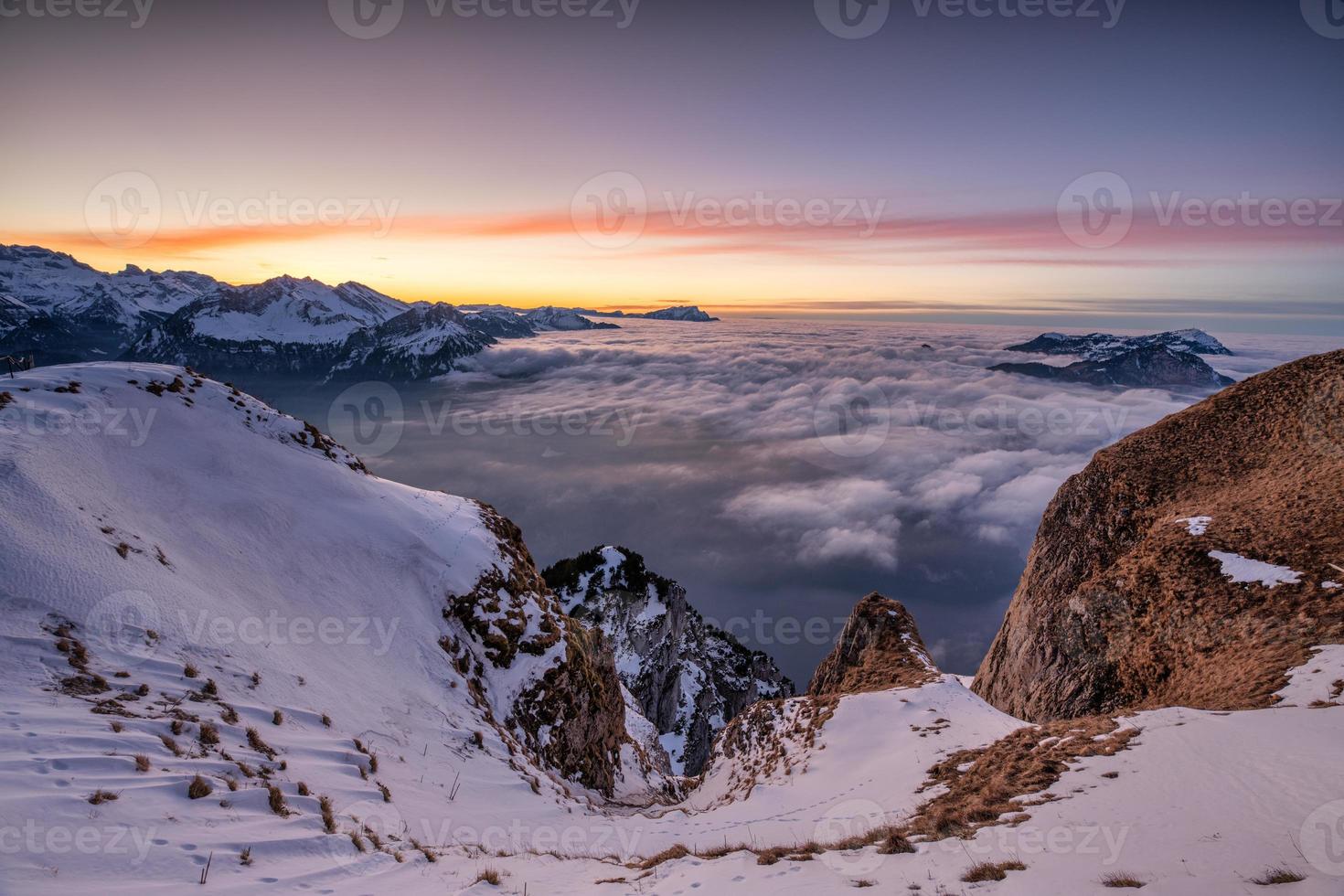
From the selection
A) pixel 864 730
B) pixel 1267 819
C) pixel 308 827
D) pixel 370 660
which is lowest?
pixel 864 730

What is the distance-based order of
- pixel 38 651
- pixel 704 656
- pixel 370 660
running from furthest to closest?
pixel 704 656, pixel 370 660, pixel 38 651

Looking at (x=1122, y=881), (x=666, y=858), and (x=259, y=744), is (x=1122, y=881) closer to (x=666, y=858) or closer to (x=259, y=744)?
(x=666, y=858)

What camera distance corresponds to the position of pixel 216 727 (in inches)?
433

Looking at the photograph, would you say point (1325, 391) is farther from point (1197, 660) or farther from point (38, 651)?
point (38, 651)

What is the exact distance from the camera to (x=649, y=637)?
8225cm

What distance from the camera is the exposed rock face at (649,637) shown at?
7952 cm

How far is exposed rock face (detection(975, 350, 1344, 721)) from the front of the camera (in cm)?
1761

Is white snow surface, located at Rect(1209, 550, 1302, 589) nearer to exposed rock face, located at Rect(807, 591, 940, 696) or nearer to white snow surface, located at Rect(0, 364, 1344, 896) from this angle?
white snow surface, located at Rect(0, 364, 1344, 896)

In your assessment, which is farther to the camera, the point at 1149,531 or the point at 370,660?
the point at 1149,531

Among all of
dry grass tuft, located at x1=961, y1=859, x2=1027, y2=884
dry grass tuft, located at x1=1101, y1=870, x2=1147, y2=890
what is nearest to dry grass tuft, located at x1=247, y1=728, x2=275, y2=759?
dry grass tuft, located at x1=961, y1=859, x2=1027, y2=884

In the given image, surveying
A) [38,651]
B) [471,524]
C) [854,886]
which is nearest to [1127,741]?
[854,886]

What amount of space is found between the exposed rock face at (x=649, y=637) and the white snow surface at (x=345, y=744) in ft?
184

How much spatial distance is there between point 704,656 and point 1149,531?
9474 cm

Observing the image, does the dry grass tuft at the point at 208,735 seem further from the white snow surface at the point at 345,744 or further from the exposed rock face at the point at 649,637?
the exposed rock face at the point at 649,637
